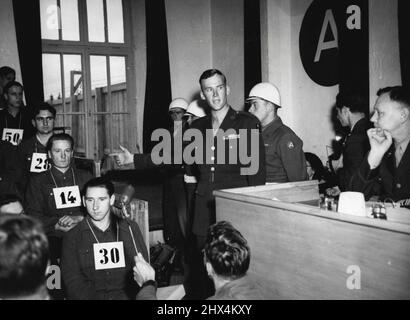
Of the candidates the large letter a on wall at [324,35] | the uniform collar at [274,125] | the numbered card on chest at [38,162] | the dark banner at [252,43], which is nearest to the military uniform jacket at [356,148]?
the uniform collar at [274,125]

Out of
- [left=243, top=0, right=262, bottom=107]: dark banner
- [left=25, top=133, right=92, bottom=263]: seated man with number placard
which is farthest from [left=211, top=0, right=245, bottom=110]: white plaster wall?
[left=25, top=133, right=92, bottom=263]: seated man with number placard

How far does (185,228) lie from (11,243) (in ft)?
10.0

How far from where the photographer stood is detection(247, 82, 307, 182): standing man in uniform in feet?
9.90

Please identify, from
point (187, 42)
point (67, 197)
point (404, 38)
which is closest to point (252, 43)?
point (187, 42)

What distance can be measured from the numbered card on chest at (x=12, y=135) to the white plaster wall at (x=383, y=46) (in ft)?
11.7

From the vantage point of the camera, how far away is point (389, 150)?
2418 mm

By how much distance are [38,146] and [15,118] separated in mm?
585

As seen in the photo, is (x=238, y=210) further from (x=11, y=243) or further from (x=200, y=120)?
(x=11, y=243)

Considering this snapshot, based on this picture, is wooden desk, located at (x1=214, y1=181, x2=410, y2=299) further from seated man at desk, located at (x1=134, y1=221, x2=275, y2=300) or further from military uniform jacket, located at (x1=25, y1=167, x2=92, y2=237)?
military uniform jacket, located at (x1=25, y1=167, x2=92, y2=237)

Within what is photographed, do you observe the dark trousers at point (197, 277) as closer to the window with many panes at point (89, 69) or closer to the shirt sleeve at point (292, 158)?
the shirt sleeve at point (292, 158)

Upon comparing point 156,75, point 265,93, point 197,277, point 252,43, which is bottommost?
point 197,277

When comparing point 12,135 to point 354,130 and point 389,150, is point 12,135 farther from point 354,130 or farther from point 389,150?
point 389,150

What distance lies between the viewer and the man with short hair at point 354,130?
3.29 metres
